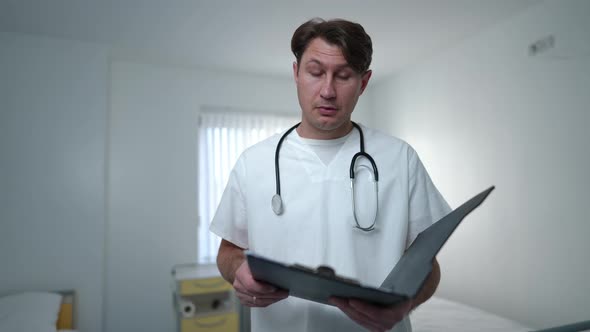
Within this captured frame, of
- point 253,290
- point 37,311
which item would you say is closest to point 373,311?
point 253,290

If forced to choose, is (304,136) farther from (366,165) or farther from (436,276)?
(436,276)

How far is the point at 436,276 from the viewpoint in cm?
91

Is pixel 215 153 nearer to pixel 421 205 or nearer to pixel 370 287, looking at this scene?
pixel 421 205

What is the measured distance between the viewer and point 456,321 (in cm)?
202

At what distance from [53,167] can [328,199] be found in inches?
103

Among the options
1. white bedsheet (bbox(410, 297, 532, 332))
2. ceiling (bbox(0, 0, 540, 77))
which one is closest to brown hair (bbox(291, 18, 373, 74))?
A: white bedsheet (bbox(410, 297, 532, 332))

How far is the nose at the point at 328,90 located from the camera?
3.07ft

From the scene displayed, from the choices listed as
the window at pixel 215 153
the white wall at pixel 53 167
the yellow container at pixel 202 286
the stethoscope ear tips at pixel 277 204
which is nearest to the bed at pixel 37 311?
the white wall at pixel 53 167

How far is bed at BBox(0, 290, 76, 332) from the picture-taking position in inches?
77.4

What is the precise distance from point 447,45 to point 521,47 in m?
0.66

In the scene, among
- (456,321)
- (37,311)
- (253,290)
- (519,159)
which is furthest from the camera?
(519,159)

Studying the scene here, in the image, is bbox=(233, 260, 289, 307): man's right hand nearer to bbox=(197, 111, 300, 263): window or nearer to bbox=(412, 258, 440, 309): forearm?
bbox=(412, 258, 440, 309): forearm

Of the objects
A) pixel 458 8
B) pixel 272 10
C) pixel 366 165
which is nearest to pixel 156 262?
pixel 272 10

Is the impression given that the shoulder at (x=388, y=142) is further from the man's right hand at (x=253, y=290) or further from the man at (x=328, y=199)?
the man's right hand at (x=253, y=290)
